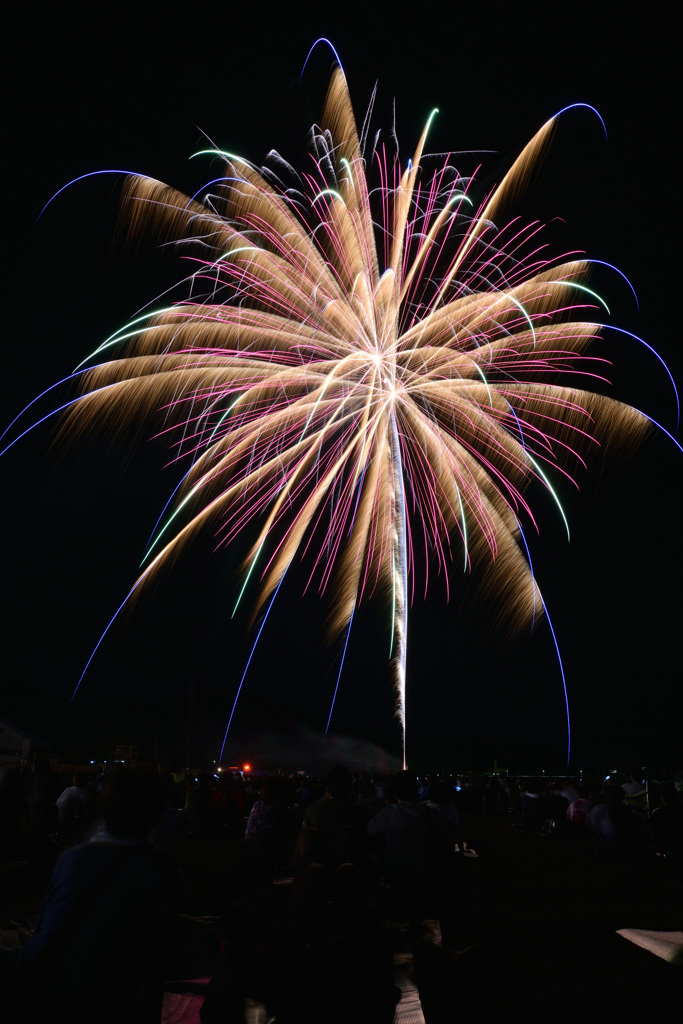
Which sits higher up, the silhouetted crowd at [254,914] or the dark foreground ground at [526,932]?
the silhouetted crowd at [254,914]

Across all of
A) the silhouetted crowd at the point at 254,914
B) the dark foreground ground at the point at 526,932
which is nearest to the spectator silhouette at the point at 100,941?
the silhouetted crowd at the point at 254,914

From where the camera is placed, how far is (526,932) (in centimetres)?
770

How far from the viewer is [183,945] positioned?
630 cm

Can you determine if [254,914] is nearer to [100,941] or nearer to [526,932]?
[100,941]

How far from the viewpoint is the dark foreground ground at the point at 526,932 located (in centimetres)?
486

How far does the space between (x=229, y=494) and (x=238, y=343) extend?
8.95 ft

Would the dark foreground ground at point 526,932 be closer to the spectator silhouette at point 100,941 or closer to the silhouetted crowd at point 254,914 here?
the silhouetted crowd at point 254,914

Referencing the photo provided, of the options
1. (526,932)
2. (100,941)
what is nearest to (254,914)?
(100,941)

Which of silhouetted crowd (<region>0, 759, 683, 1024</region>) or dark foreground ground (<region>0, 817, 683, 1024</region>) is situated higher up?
silhouetted crowd (<region>0, 759, 683, 1024</region>)

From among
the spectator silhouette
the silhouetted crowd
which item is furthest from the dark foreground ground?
the spectator silhouette

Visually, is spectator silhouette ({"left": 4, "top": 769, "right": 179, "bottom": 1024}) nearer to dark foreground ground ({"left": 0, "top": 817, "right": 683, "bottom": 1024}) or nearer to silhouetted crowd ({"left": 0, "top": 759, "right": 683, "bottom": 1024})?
silhouetted crowd ({"left": 0, "top": 759, "right": 683, "bottom": 1024})

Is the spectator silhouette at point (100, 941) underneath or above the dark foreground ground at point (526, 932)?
above

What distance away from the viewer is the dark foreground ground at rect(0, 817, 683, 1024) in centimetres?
486

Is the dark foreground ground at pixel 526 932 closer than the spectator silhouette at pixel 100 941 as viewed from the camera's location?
No
